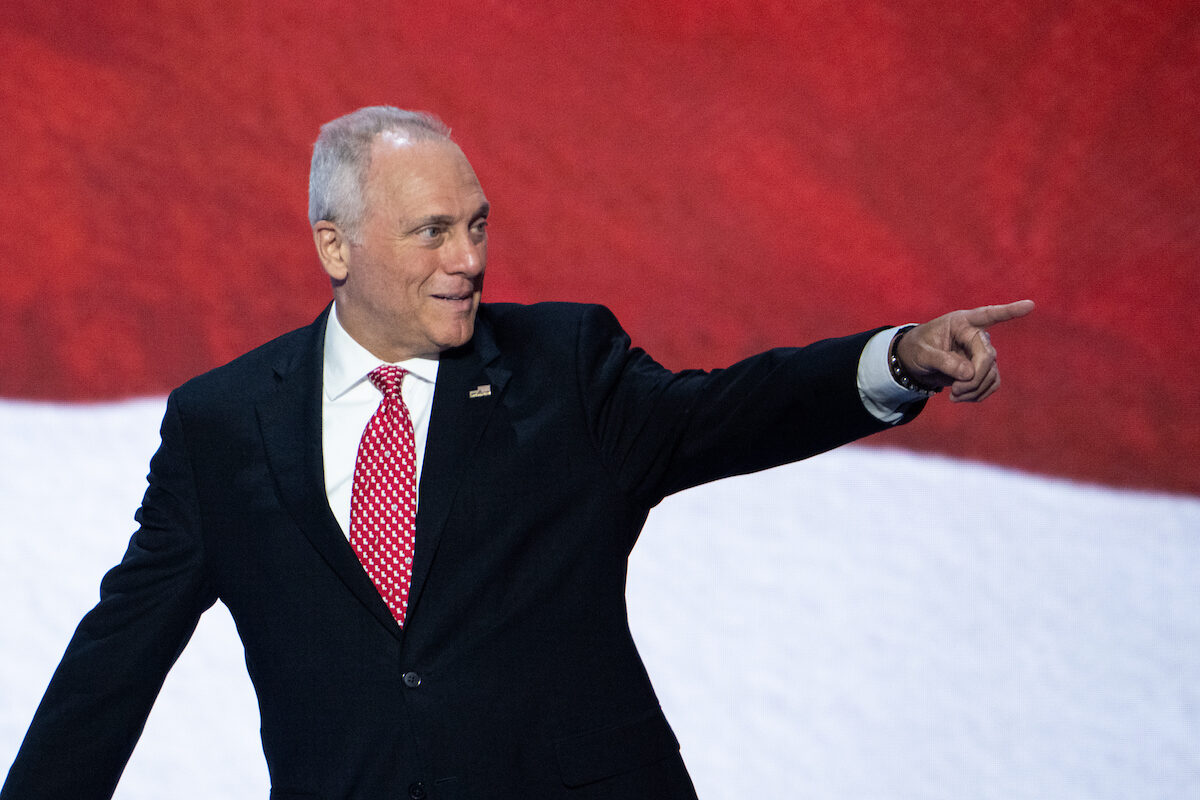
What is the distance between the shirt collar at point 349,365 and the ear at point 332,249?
61 mm

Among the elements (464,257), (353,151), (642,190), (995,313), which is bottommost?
(995,313)

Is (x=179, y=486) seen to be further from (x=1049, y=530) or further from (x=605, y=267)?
(x=1049, y=530)

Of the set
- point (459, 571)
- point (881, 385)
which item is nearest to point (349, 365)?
point (459, 571)

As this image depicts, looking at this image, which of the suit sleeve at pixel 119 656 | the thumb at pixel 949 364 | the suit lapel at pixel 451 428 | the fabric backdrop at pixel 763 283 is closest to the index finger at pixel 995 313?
the thumb at pixel 949 364

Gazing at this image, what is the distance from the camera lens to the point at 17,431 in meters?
2.58

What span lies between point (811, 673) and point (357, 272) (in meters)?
1.32

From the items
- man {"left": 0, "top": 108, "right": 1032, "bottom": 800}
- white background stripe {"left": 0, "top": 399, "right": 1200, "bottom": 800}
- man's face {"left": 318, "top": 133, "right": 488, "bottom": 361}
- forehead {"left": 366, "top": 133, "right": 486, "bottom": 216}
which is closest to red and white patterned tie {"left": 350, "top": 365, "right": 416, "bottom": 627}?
man {"left": 0, "top": 108, "right": 1032, "bottom": 800}

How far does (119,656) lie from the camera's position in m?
1.43

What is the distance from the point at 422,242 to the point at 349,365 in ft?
0.56

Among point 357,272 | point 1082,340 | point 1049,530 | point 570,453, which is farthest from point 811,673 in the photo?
point 357,272

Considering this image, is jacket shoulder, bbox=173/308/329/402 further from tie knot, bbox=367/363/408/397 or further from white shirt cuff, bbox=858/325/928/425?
white shirt cuff, bbox=858/325/928/425

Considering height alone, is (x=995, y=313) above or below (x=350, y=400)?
below

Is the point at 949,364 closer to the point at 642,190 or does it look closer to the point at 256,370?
the point at 256,370

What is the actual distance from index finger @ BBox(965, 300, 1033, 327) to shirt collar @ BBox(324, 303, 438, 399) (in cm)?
59
